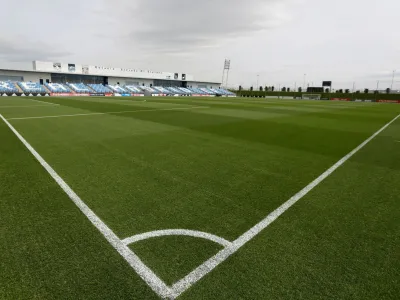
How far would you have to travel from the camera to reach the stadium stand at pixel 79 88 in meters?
66.9

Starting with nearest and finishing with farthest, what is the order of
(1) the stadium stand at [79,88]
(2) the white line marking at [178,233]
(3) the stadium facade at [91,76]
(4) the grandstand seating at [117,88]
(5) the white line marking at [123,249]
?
(5) the white line marking at [123,249] < (2) the white line marking at [178,233] < (1) the stadium stand at [79,88] < (3) the stadium facade at [91,76] < (4) the grandstand seating at [117,88]

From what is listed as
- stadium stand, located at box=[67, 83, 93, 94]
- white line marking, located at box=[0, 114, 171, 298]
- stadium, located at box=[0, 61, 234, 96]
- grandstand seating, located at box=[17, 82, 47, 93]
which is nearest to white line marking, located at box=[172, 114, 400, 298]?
white line marking, located at box=[0, 114, 171, 298]

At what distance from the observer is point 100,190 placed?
184 inches

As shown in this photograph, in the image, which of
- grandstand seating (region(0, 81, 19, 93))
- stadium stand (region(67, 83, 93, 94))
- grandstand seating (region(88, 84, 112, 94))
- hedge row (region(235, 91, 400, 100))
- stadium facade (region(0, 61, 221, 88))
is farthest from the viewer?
hedge row (region(235, 91, 400, 100))

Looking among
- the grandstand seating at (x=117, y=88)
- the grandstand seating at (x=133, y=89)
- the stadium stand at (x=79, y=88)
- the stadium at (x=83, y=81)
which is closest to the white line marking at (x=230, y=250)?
the stadium at (x=83, y=81)

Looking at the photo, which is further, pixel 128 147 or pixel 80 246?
pixel 128 147

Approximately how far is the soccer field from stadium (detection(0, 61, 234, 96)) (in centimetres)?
6154

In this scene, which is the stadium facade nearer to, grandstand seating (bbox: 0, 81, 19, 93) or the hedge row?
grandstand seating (bbox: 0, 81, 19, 93)

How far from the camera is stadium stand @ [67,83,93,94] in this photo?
66.9 metres

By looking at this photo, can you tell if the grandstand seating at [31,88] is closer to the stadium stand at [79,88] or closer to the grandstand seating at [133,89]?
the stadium stand at [79,88]

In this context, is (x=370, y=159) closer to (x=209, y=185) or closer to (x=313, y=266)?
(x=209, y=185)

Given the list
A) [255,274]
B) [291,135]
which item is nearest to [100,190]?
[255,274]

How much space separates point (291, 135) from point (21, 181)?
9628 millimetres

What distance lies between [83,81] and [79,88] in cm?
923
